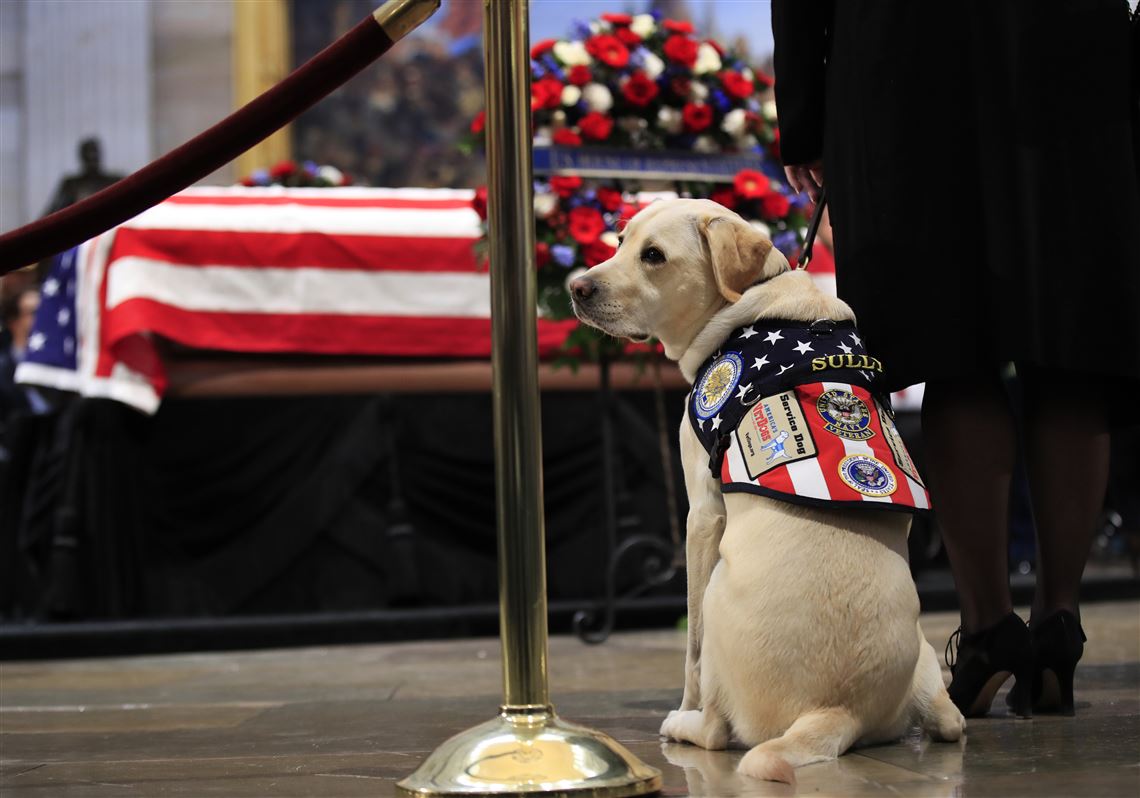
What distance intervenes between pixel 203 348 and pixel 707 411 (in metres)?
3.01

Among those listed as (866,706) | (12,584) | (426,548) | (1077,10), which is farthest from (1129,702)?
(12,584)

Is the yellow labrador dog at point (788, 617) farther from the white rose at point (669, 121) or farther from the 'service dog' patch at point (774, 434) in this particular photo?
the white rose at point (669, 121)

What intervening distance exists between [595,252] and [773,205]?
0.60 metres

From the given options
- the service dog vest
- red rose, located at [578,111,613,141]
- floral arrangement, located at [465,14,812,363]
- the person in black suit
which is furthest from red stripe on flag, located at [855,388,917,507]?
red rose, located at [578,111,613,141]

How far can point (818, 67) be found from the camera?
2.43 metres

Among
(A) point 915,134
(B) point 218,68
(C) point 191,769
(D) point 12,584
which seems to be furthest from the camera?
(B) point 218,68

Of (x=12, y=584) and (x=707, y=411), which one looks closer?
(x=707, y=411)

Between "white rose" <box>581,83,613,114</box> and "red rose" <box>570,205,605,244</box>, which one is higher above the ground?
"white rose" <box>581,83,613,114</box>

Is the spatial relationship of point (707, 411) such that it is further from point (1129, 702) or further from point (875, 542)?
point (1129, 702)

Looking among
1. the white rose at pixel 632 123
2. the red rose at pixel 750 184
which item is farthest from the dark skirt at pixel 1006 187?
the white rose at pixel 632 123

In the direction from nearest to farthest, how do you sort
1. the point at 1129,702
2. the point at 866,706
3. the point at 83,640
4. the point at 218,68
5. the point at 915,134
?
the point at 866,706 < the point at 915,134 < the point at 1129,702 < the point at 83,640 < the point at 218,68

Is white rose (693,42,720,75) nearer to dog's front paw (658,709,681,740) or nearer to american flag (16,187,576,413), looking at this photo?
american flag (16,187,576,413)

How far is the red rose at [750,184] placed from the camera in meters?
4.18

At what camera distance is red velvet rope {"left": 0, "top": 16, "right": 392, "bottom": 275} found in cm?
212
